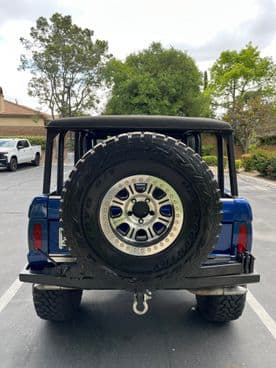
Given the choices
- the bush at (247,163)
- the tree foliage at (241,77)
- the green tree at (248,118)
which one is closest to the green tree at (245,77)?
the tree foliage at (241,77)

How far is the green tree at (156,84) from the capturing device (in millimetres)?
27016

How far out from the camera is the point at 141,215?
2574 mm

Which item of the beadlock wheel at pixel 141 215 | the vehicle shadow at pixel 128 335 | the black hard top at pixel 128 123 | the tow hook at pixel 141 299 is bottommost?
the vehicle shadow at pixel 128 335

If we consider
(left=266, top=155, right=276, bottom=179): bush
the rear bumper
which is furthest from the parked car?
the rear bumper

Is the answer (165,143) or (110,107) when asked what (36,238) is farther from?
(110,107)

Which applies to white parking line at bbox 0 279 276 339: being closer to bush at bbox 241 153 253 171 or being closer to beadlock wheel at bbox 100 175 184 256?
beadlock wheel at bbox 100 175 184 256

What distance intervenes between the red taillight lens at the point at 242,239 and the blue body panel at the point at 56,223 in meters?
0.03

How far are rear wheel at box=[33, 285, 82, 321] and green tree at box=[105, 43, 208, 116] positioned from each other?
24081 millimetres

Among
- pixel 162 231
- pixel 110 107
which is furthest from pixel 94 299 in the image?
pixel 110 107

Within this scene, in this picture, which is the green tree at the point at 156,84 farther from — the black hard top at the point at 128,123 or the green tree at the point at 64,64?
the black hard top at the point at 128,123

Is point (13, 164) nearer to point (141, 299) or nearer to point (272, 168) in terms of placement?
point (272, 168)

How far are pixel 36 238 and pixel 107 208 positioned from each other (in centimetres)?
78

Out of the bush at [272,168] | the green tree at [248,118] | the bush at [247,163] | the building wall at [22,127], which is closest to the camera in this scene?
the bush at [272,168]

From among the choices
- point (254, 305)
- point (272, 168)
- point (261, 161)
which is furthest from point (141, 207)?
point (261, 161)
